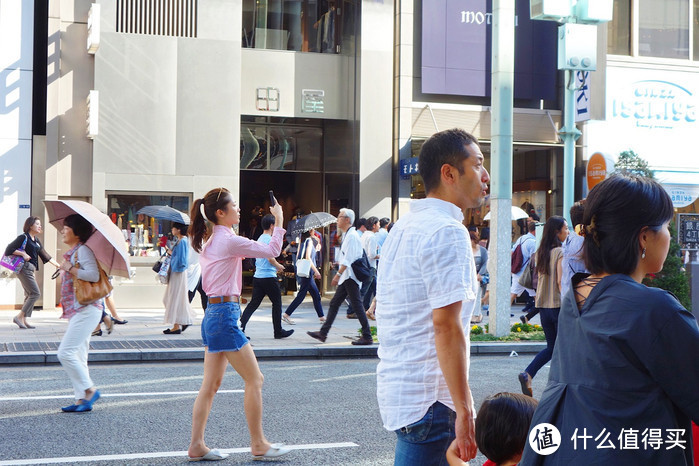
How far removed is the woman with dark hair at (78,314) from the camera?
7605 millimetres

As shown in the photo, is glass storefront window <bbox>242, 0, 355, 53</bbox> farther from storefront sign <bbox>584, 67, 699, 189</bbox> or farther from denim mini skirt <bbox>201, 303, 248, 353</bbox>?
denim mini skirt <bbox>201, 303, 248, 353</bbox>

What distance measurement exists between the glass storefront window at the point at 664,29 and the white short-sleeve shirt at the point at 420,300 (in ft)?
68.8

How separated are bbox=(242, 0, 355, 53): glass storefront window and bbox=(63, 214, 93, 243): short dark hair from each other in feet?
42.5

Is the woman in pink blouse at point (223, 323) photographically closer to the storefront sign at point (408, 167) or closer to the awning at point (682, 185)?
the storefront sign at point (408, 167)

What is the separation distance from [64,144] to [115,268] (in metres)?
11.2

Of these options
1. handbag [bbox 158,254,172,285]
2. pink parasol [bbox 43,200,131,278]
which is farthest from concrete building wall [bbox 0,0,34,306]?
pink parasol [bbox 43,200,131,278]

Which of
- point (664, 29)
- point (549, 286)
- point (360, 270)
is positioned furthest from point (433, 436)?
point (664, 29)

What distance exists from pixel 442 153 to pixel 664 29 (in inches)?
843

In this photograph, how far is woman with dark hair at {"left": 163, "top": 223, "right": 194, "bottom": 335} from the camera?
44.5 ft

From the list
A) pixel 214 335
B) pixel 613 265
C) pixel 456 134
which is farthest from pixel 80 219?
pixel 613 265

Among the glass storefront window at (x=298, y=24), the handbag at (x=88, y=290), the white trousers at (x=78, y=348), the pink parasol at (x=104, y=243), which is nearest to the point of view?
the white trousers at (x=78, y=348)

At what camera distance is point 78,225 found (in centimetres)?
796

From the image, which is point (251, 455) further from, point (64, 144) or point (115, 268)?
point (64, 144)

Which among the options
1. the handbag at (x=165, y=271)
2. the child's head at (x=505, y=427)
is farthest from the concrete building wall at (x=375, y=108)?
the child's head at (x=505, y=427)
